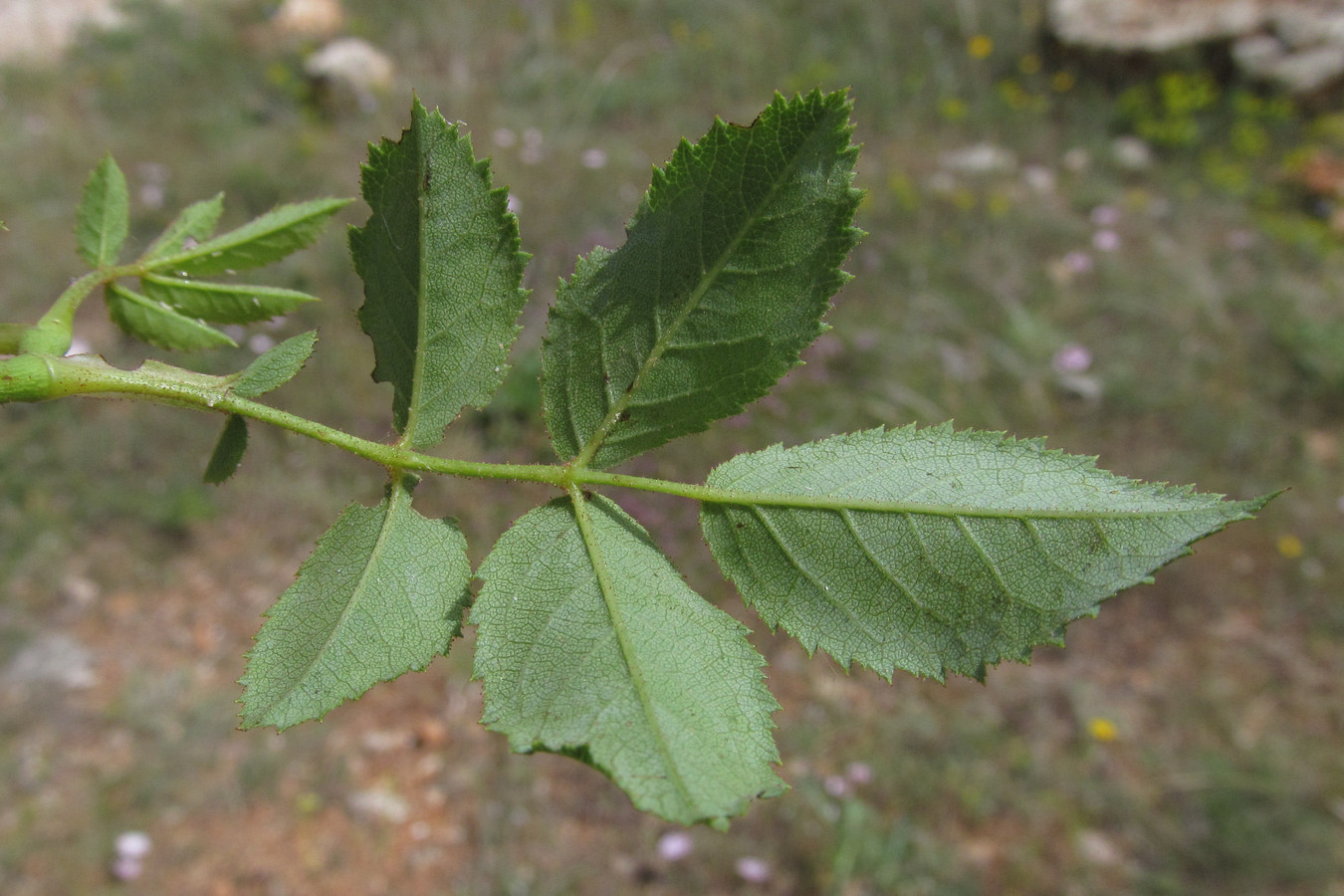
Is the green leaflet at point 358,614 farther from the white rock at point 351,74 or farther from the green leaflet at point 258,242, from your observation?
the white rock at point 351,74

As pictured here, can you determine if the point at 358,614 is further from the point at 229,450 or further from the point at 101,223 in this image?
the point at 101,223

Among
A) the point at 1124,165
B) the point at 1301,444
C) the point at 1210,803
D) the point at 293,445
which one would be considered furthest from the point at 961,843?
the point at 1124,165

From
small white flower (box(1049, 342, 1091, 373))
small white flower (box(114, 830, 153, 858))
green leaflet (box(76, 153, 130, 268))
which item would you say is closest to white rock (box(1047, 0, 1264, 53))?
small white flower (box(1049, 342, 1091, 373))

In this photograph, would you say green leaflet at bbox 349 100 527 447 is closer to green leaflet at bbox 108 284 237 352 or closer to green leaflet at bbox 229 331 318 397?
green leaflet at bbox 229 331 318 397

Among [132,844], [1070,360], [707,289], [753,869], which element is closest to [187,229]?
[707,289]

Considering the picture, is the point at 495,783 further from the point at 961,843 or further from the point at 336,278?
the point at 336,278
